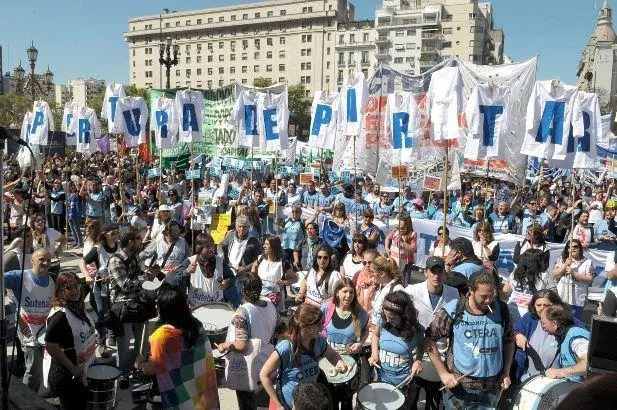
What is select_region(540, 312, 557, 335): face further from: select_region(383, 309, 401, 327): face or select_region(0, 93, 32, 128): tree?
select_region(0, 93, 32, 128): tree

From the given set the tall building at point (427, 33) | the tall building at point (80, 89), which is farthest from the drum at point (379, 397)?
the tall building at point (80, 89)

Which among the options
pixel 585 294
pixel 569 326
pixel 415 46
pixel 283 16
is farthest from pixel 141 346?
pixel 283 16

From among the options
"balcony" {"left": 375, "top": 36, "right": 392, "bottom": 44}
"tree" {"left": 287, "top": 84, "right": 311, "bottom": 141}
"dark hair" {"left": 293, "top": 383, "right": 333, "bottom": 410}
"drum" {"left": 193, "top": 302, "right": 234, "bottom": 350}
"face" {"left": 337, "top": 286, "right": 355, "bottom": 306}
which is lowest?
"drum" {"left": 193, "top": 302, "right": 234, "bottom": 350}

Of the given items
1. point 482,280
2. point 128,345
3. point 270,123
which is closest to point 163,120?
point 270,123

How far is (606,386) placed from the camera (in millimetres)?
1161

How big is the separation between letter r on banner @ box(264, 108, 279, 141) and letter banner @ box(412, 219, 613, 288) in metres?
3.26

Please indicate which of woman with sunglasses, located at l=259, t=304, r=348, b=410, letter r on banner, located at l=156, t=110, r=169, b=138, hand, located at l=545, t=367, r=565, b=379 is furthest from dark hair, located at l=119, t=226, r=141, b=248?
letter r on banner, located at l=156, t=110, r=169, b=138

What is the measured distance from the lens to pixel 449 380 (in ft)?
11.3

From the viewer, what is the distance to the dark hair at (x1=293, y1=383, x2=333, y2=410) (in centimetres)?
260

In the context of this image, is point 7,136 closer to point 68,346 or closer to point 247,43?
point 68,346

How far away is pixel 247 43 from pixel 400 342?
350 feet

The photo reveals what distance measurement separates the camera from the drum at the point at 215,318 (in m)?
4.36

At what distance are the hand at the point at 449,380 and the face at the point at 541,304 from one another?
33.1 inches

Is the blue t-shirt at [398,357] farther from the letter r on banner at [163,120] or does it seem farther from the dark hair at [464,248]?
the letter r on banner at [163,120]
